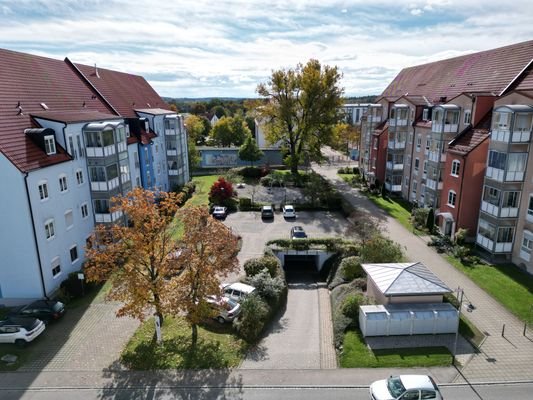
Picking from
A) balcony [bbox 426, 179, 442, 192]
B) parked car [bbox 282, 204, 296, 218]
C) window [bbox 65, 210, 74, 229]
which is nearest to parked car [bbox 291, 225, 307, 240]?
parked car [bbox 282, 204, 296, 218]

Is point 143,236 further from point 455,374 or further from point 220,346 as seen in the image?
point 455,374

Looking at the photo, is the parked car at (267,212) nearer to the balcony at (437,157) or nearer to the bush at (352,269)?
the bush at (352,269)

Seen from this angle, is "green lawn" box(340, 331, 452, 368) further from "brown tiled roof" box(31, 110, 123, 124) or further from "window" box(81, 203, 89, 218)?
"brown tiled roof" box(31, 110, 123, 124)

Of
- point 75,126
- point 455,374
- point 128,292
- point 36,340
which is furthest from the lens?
point 75,126

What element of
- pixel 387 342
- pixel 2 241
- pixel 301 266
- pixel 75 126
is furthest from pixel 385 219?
pixel 2 241

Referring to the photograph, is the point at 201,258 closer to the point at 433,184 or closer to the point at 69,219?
the point at 69,219
